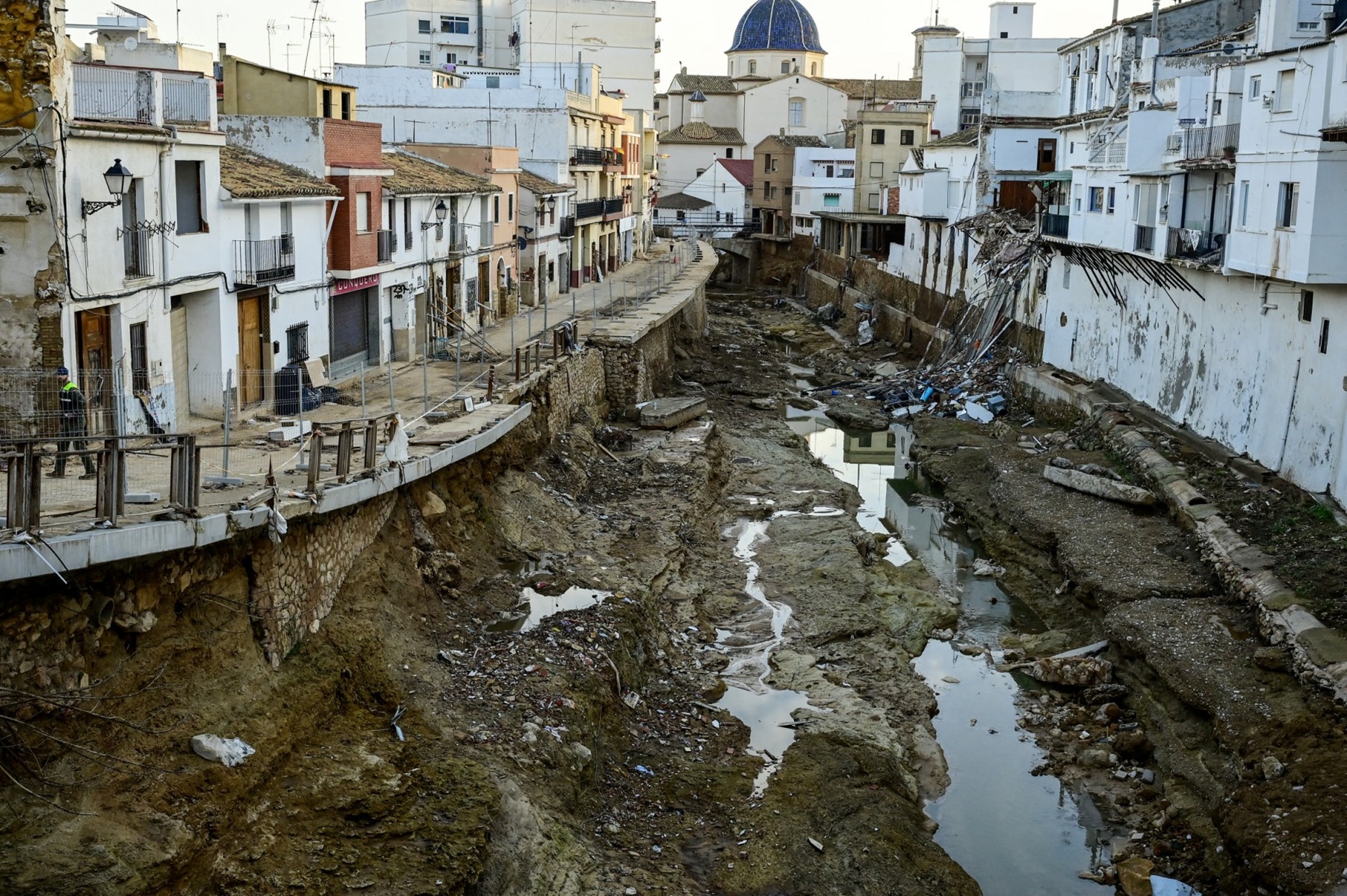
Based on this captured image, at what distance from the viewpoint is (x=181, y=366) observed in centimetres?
2234

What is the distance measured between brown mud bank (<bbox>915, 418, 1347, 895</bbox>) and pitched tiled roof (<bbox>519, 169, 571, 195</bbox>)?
23.2 m

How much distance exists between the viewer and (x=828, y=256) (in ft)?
243

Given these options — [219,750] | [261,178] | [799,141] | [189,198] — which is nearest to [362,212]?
[261,178]

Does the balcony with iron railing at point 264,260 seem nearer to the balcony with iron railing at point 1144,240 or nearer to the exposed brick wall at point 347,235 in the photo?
the exposed brick wall at point 347,235

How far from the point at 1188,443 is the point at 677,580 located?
13244 millimetres

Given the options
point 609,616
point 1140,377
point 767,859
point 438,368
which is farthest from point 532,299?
point 767,859

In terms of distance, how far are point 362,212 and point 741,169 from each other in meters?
65.9

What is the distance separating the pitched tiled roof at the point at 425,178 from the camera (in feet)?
105

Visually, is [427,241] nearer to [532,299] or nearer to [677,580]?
[532,299]

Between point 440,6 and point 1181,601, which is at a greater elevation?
point 440,6

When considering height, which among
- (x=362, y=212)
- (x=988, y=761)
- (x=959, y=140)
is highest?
(x=959, y=140)

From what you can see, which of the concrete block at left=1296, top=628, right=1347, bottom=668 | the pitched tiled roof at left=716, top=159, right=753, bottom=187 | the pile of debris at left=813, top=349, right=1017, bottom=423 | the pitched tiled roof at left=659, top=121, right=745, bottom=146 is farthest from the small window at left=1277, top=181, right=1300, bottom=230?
the pitched tiled roof at left=659, top=121, right=745, bottom=146

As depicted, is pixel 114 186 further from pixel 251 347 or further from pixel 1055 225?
pixel 1055 225

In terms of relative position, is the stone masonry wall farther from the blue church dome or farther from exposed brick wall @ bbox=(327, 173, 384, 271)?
the blue church dome
